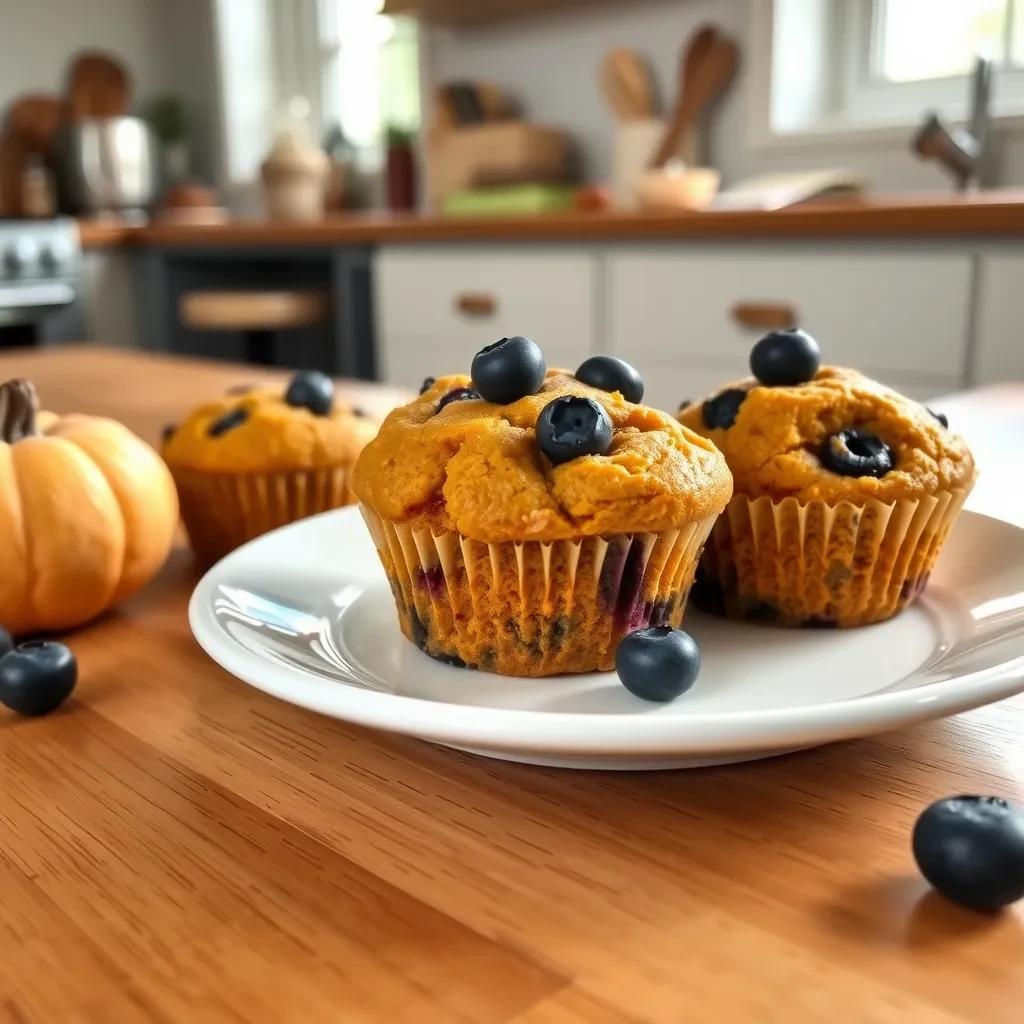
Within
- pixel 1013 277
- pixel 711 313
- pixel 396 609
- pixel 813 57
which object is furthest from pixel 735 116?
pixel 396 609

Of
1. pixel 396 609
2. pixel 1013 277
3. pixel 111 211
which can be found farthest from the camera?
pixel 111 211

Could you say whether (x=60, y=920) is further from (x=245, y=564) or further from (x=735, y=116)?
(x=735, y=116)

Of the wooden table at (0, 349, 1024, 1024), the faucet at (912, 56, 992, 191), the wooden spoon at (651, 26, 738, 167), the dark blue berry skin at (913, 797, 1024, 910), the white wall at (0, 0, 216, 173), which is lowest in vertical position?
the wooden table at (0, 349, 1024, 1024)

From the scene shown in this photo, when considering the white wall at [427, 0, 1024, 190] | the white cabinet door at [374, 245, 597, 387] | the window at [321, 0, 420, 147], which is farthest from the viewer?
the window at [321, 0, 420, 147]

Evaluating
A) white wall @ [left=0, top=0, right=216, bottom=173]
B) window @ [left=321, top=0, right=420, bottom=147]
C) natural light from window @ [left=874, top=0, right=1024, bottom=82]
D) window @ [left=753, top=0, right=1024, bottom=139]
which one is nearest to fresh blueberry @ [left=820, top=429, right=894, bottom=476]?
window @ [left=753, top=0, right=1024, bottom=139]

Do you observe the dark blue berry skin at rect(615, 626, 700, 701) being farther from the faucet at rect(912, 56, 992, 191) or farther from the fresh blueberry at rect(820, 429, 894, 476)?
the faucet at rect(912, 56, 992, 191)

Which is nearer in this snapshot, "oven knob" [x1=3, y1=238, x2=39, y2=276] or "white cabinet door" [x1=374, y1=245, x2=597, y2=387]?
"white cabinet door" [x1=374, y1=245, x2=597, y2=387]

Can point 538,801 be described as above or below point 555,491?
below
